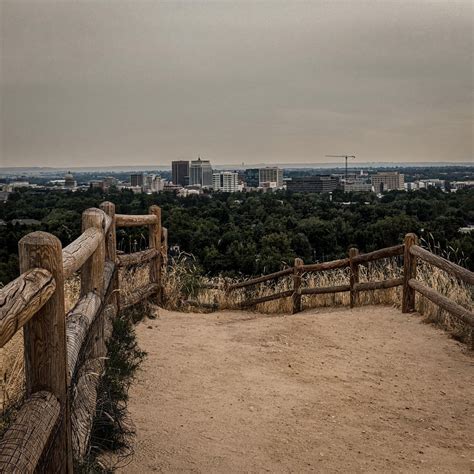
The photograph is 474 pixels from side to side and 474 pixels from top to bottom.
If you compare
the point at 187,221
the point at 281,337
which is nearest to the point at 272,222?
the point at 187,221

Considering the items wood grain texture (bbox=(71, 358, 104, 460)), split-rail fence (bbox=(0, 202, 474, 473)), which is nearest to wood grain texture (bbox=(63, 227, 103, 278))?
split-rail fence (bbox=(0, 202, 474, 473))

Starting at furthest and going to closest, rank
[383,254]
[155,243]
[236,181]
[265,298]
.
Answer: [236,181]
[265,298]
[155,243]
[383,254]

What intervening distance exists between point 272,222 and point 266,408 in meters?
39.2

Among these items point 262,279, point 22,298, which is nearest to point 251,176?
point 262,279

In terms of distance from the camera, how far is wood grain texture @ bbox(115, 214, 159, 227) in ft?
25.2

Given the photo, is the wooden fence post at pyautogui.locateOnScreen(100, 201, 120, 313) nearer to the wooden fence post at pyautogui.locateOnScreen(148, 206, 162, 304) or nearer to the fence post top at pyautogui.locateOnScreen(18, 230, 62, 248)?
the wooden fence post at pyautogui.locateOnScreen(148, 206, 162, 304)

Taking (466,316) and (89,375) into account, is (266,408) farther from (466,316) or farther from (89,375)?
(466,316)

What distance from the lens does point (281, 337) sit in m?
7.52

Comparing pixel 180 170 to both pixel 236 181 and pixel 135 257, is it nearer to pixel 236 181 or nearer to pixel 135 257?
pixel 236 181

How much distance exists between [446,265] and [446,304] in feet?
1.63

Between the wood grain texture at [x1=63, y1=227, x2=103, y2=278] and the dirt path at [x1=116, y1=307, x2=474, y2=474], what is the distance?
129 centimetres

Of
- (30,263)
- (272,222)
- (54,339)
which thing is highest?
(30,263)

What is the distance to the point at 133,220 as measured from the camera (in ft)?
27.5

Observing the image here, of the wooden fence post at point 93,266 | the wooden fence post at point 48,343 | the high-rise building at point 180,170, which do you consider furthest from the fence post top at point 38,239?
the high-rise building at point 180,170
